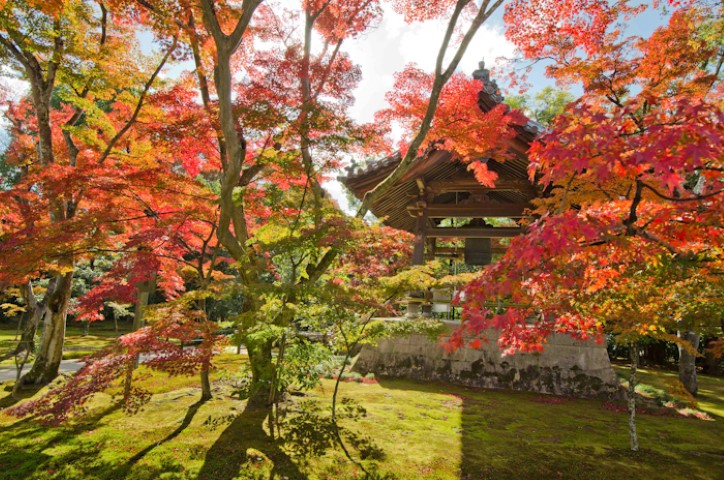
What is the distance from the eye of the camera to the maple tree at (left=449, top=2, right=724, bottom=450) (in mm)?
2330

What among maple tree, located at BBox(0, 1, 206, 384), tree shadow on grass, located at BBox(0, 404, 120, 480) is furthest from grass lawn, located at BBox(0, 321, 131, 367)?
tree shadow on grass, located at BBox(0, 404, 120, 480)

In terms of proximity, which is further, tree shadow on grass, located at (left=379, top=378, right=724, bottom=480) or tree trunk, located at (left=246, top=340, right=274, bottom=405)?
tree trunk, located at (left=246, top=340, right=274, bottom=405)

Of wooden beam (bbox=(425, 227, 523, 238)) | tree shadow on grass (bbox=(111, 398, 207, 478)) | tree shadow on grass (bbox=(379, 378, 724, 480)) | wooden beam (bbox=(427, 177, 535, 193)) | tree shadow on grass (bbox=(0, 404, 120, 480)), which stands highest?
→ wooden beam (bbox=(427, 177, 535, 193))

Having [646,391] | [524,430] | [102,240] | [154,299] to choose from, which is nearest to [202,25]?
[102,240]

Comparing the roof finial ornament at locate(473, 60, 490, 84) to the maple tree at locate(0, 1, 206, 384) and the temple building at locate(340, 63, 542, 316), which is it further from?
the maple tree at locate(0, 1, 206, 384)

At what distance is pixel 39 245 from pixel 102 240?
0.75 meters

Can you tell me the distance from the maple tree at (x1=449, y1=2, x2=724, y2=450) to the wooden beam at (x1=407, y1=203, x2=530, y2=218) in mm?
2567

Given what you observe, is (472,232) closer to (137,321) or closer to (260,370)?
(260,370)

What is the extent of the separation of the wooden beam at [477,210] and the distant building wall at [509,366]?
2.80 m

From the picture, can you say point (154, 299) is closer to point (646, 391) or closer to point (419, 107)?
point (419, 107)

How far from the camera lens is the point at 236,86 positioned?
21.7ft

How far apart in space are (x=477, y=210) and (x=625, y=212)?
21.2 feet

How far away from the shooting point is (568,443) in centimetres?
511

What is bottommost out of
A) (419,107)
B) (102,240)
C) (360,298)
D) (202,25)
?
(360,298)
